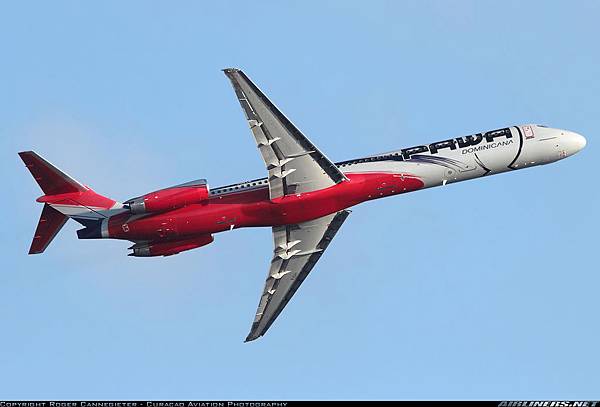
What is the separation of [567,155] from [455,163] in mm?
8656

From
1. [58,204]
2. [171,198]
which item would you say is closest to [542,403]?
[171,198]

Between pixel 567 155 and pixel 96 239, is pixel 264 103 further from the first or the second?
pixel 567 155

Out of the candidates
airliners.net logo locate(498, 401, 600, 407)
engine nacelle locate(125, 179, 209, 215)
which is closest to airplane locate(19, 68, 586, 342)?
engine nacelle locate(125, 179, 209, 215)

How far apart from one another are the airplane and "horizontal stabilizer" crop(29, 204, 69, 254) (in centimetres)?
7

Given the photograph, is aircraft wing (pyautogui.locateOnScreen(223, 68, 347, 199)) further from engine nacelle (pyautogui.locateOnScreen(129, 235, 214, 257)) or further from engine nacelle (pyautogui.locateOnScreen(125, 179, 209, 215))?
engine nacelle (pyautogui.locateOnScreen(129, 235, 214, 257))

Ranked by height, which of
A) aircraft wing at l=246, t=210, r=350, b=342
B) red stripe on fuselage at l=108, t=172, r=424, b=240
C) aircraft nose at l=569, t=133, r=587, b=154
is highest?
aircraft nose at l=569, t=133, r=587, b=154

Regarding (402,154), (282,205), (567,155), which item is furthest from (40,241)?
(567,155)

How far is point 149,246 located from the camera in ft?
250

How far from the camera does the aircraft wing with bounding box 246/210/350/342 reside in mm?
78000

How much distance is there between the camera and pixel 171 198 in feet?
240

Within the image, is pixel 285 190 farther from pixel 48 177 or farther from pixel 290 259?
pixel 48 177

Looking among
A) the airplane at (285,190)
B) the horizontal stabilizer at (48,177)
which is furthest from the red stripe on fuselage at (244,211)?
the horizontal stabilizer at (48,177)

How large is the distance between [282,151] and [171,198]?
812cm

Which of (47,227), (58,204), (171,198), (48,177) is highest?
(48,177)
